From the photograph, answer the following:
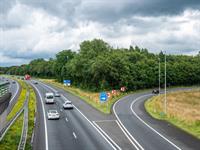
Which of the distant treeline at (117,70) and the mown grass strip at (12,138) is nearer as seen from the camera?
the mown grass strip at (12,138)

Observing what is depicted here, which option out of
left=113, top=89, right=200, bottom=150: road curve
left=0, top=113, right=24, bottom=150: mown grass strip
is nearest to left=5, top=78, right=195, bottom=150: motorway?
left=113, top=89, right=200, bottom=150: road curve

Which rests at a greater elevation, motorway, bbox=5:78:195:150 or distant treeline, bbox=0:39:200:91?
distant treeline, bbox=0:39:200:91

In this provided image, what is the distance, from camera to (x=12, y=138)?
3388 cm

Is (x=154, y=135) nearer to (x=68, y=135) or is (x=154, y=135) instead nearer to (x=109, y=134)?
(x=109, y=134)

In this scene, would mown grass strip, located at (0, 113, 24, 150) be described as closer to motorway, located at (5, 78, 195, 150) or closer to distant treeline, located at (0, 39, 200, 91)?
motorway, located at (5, 78, 195, 150)

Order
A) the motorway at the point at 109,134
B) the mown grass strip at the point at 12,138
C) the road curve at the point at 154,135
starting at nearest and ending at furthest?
the mown grass strip at the point at 12,138 → the road curve at the point at 154,135 → the motorway at the point at 109,134

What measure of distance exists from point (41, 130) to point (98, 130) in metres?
6.18

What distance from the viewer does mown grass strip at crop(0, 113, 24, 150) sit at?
3009cm

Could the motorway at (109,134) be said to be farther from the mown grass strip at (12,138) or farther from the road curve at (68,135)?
the mown grass strip at (12,138)

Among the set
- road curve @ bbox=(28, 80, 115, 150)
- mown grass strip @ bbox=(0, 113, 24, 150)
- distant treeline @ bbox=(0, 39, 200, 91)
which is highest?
distant treeline @ bbox=(0, 39, 200, 91)

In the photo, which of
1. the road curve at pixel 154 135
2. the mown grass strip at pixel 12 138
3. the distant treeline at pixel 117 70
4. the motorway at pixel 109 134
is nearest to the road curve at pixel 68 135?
the motorway at pixel 109 134

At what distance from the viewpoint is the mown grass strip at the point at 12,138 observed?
30092 mm

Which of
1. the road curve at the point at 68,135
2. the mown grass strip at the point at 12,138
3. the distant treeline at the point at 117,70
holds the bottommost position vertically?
the road curve at the point at 68,135

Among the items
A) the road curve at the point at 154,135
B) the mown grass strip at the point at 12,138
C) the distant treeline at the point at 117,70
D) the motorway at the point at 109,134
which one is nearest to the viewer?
the mown grass strip at the point at 12,138
